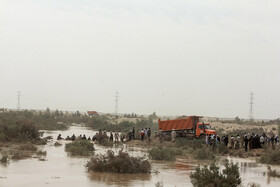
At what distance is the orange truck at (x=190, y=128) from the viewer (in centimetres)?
3906

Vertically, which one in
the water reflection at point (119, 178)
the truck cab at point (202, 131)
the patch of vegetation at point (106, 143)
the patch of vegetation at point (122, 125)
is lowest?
the water reflection at point (119, 178)

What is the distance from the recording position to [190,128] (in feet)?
132

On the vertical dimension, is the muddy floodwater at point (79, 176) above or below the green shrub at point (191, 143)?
below

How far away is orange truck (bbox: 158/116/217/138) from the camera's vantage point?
3906 cm

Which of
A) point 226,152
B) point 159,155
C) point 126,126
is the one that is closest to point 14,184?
point 159,155

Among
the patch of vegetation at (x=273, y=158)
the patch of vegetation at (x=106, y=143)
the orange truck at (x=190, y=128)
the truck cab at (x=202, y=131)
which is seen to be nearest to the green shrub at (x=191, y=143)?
the truck cab at (x=202, y=131)

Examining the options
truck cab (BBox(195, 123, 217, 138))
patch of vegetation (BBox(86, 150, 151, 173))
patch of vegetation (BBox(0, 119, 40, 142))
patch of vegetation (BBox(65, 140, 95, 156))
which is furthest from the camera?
truck cab (BBox(195, 123, 217, 138))

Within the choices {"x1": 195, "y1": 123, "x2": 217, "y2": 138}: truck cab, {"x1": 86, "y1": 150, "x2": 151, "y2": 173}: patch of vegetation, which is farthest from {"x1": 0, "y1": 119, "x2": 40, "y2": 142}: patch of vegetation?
{"x1": 86, "y1": 150, "x2": 151, "y2": 173}: patch of vegetation

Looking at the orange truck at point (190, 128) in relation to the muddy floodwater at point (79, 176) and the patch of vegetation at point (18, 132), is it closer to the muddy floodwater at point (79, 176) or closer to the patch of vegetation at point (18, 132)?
the patch of vegetation at point (18, 132)

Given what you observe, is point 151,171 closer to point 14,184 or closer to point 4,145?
point 14,184

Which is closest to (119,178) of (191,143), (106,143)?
(106,143)

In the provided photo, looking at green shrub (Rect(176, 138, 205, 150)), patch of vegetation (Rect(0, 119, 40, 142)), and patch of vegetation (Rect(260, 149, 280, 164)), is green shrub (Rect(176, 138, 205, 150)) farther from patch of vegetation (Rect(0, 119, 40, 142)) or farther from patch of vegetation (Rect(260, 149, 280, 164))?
patch of vegetation (Rect(0, 119, 40, 142))

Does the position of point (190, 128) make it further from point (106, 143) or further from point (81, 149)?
point (81, 149)

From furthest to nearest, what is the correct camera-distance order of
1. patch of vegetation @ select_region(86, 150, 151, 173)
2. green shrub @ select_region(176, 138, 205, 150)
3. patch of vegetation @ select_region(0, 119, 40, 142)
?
1. patch of vegetation @ select_region(0, 119, 40, 142)
2. green shrub @ select_region(176, 138, 205, 150)
3. patch of vegetation @ select_region(86, 150, 151, 173)
